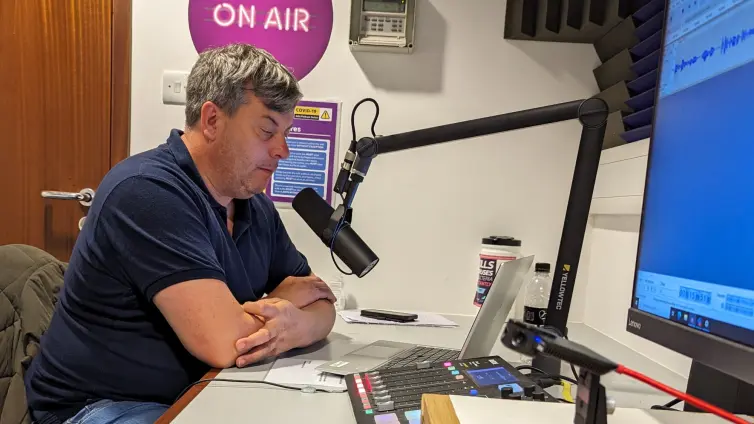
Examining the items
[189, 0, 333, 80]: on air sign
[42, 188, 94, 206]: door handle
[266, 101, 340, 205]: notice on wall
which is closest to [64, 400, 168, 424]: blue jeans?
[266, 101, 340, 205]: notice on wall

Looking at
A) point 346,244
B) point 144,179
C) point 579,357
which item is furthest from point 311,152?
point 579,357

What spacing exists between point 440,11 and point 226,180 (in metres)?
1.03

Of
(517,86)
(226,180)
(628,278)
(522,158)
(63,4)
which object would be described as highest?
(63,4)

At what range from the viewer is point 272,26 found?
1.81 m

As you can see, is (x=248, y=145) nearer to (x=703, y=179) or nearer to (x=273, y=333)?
(x=273, y=333)

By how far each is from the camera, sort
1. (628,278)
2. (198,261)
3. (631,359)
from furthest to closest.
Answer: (628,278) → (631,359) → (198,261)

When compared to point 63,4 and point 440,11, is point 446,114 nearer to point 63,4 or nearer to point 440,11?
point 440,11

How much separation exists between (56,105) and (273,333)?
4.43 feet

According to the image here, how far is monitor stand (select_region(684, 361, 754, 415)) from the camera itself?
64 centimetres

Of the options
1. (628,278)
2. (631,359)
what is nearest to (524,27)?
(628,278)

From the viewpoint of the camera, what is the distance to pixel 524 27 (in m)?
1.80

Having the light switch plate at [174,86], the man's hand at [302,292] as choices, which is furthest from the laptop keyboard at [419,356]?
the light switch plate at [174,86]

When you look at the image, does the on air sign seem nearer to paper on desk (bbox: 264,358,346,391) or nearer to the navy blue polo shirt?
the navy blue polo shirt

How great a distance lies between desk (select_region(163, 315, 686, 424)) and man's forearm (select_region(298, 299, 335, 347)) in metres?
0.03
